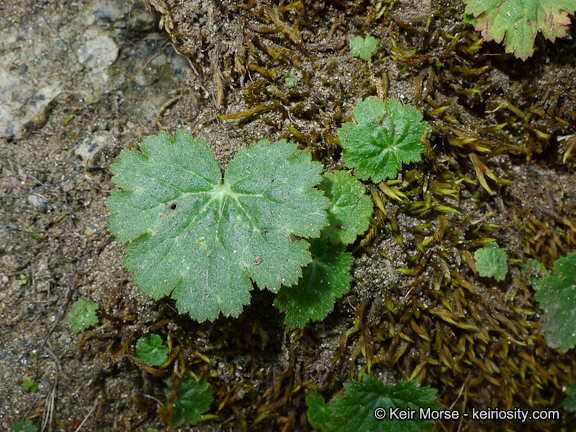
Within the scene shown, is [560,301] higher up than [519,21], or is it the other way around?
[519,21]

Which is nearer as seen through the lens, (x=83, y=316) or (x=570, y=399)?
(x=83, y=316)

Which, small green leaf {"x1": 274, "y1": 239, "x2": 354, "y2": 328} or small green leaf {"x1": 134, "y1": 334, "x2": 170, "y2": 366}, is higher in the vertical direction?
small green leaf {"x1": 274, "y1": 239, "x2": 354, "y2": 328}

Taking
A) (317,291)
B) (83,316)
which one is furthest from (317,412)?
(83,316)

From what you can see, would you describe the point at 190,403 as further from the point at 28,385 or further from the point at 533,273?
the point at 533,273

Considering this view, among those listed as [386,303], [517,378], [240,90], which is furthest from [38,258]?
[517,378]

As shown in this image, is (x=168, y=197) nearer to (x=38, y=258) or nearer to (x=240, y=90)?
(x=240, y=90)

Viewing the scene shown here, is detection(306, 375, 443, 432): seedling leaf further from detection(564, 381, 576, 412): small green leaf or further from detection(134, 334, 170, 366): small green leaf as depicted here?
detection(134, 334, 170, 366): small green leaf

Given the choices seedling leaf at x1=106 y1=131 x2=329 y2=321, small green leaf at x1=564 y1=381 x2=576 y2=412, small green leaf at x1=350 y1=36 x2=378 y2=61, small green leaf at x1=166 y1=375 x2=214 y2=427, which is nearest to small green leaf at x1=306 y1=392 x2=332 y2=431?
small green leaf at x1=166 y1=375 x2=214 y2=427
